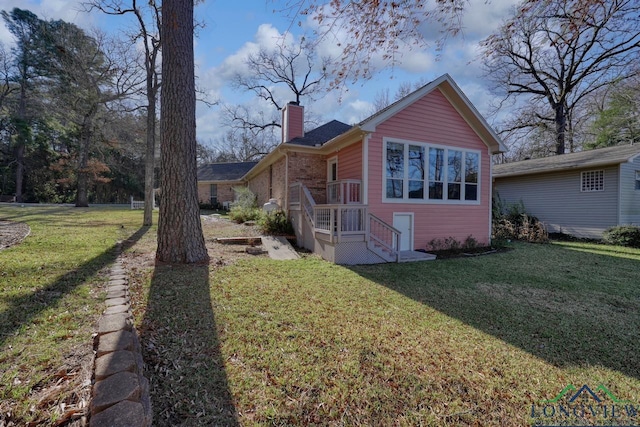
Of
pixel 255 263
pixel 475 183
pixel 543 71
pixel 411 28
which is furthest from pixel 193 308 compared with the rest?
pixel 543 71

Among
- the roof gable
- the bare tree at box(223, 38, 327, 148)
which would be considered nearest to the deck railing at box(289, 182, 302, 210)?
the roof gable

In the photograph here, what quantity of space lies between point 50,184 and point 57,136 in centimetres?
440

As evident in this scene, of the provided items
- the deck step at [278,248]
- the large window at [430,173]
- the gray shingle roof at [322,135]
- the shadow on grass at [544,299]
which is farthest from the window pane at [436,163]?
the deck step at [278,248]

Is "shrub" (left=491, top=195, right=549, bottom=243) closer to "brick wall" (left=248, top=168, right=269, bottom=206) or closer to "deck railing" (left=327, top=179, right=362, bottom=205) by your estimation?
"deck railing" (left=327, top=179, right=362, bottom=205)

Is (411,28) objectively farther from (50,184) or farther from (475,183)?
(50,184)

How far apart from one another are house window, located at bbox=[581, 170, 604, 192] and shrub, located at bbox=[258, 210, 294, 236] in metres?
12.7

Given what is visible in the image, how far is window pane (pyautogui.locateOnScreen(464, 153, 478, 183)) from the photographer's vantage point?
30.7 ft

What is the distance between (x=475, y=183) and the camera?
953 cm

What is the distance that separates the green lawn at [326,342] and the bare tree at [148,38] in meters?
6.55

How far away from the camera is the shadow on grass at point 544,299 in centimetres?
302

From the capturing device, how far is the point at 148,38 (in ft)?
37.3

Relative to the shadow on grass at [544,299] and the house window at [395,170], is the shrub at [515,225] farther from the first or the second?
the house window at [395,170]

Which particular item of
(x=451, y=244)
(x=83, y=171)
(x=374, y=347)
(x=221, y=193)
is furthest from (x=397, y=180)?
(x=83, y=171)

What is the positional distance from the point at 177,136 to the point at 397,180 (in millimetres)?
5766
